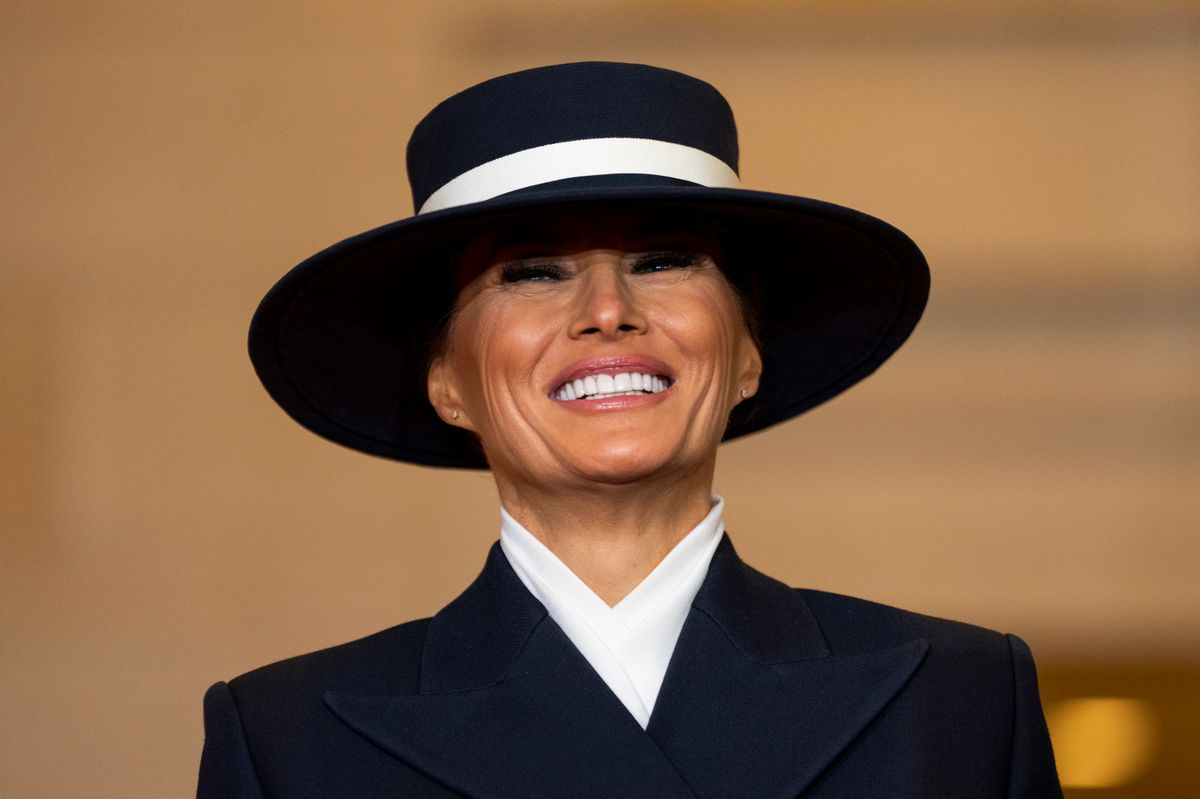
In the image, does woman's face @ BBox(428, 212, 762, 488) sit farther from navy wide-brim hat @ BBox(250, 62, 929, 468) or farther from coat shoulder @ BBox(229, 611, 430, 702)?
coat shoulder @ BBox(229, 611, 430, 702)

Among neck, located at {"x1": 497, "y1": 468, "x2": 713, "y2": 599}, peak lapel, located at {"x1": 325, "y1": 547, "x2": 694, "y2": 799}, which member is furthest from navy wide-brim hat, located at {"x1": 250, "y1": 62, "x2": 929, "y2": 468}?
peak lapel, located at {"x1": 325, "y1": 547, "x2": 694, "y2": 799}

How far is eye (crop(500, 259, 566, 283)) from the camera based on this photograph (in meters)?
1.99

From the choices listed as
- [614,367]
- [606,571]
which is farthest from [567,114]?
[606,571]

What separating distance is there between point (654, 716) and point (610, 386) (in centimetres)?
33

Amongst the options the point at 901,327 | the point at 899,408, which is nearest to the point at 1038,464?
the point at 899,408

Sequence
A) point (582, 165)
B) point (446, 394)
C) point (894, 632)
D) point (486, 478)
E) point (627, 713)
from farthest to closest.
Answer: point (486, 478), point (446, 394), point (894, 632), point (582, 165), point (627, 713)

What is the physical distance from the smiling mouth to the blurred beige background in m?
1.79

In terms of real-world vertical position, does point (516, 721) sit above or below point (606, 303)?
below

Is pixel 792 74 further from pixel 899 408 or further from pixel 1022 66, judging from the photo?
pixel 899 408

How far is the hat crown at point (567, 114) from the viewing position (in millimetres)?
1961

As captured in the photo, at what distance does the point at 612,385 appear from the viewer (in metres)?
1.92

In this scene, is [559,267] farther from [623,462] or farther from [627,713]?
[627,713]

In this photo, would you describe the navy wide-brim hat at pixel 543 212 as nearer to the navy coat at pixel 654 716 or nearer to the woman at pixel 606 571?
the woman at pixel 606 571

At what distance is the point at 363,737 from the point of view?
187 cm
